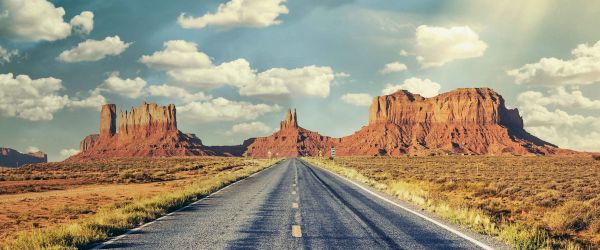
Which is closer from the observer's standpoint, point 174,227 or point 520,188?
point 174,227

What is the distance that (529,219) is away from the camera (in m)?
14.4

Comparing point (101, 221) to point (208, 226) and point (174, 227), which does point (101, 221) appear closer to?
point (174, 227)

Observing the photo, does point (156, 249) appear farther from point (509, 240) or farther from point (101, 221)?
point (509, 240)

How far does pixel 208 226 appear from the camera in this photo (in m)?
10.2

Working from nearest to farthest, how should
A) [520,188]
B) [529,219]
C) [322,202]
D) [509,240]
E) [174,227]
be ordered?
[509,240]
[174,227]
[529,219]
[322,202]
[520,188]

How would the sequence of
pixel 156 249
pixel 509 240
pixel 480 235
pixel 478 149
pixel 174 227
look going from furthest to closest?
1. pixel 478 149
2. pixel 174 227
3. pixel 480 235
4. pixel 509 240
5. pixel 156 249

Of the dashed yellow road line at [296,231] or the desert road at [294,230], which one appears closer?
the desert road at [294,230]

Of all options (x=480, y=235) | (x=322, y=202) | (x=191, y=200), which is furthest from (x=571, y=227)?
(x=191, y=200)

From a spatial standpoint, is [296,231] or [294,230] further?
[294,230]

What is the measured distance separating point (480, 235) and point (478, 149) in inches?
7175

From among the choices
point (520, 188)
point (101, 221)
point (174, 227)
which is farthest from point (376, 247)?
point (520, 188)

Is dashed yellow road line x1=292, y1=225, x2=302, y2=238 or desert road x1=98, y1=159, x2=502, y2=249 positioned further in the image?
dashed yellow road line x1=292, y1=225, x2=302, y2=238

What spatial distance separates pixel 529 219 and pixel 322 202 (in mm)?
6773

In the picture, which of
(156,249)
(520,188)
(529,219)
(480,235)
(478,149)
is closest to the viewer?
(156,249)
